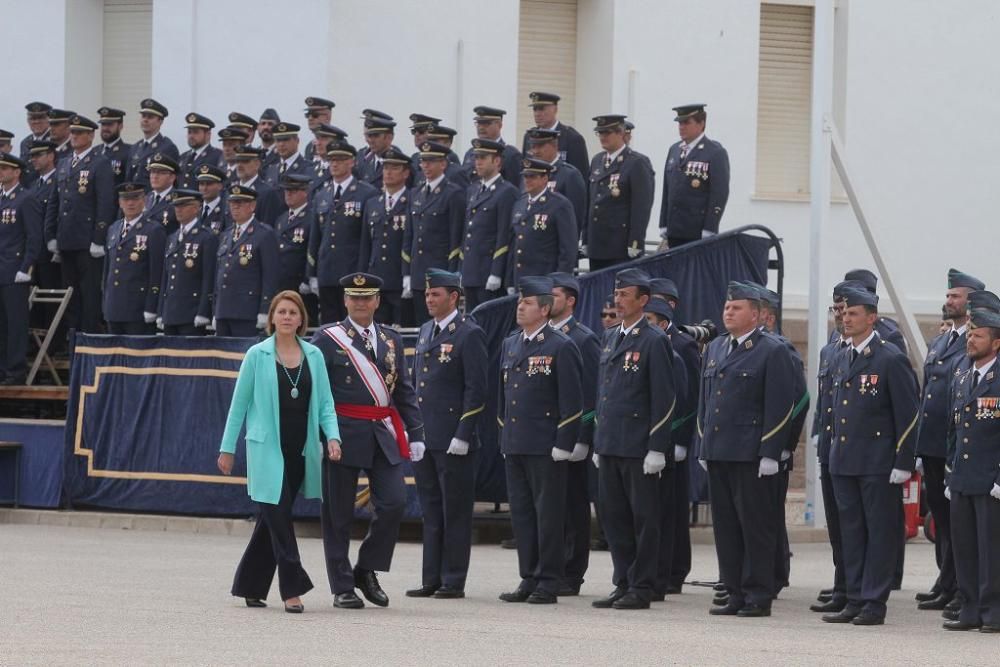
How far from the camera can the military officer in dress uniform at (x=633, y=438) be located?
12789mm

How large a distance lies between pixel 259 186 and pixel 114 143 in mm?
2535

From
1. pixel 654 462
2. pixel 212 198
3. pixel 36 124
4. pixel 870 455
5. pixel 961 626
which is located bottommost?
pixel 961 626

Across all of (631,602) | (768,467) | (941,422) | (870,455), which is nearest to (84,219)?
A: (631,602)

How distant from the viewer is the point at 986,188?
2553cm

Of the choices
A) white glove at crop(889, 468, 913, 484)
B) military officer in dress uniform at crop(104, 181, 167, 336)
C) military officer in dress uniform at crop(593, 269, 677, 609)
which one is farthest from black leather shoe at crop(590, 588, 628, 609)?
military officer in dress uniform at crop(104, 181, 167, 336)

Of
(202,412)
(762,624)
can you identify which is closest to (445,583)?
(762,624)

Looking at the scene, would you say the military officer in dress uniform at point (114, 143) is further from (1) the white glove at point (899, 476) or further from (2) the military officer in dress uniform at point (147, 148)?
(1) the white glove at point (899, 476)

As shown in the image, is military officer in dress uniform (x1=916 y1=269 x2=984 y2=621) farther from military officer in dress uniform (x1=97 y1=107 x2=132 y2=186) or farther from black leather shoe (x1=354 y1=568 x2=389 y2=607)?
military officer in dress uniform (x1=97 y1=107 x2=132 y2=186)

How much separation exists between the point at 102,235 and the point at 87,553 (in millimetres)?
5965

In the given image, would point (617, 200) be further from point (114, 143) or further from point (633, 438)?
point (114, 143)

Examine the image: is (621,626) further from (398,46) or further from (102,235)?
(398,46)

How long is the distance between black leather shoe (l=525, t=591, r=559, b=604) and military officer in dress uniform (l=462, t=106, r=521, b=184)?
22.0 feet

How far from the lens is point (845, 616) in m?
12.1

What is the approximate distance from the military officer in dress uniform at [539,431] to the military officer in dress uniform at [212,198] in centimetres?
738
